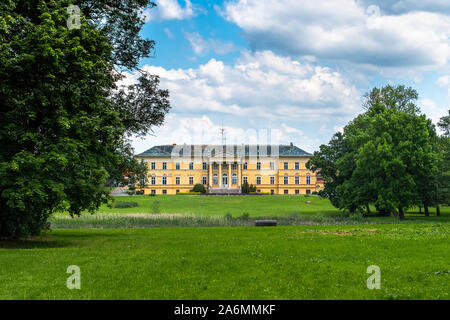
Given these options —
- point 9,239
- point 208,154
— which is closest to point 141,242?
point 9,239

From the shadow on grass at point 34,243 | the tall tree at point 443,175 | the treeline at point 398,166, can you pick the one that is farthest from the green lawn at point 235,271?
the tall tree at point 443,175

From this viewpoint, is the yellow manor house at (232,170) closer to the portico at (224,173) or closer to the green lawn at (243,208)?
the portico at (224,173)

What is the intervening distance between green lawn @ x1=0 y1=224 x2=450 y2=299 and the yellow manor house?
79.2 metres

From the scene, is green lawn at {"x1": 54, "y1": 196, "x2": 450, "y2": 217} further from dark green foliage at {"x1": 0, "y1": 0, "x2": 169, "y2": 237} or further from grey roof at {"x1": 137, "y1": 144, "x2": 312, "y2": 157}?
grey roof at {"x1": 137, "y1": 144, "x2": 312, "y2": 157}

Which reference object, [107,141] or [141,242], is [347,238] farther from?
[107,141]

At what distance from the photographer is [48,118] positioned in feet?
49.6

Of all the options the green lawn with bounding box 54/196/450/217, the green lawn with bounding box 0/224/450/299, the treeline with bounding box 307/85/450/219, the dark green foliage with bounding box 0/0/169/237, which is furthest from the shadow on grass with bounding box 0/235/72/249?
the treeline with bounding box 307/85/450/219

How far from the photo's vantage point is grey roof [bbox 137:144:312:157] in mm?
96438

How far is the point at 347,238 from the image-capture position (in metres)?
17.1

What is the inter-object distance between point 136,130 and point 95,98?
676 cm

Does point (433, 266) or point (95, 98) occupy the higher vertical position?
point (95, 98)

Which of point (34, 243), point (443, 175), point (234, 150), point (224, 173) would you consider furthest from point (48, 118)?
point (234, 150)

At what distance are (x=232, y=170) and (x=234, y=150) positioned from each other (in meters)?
4.83
